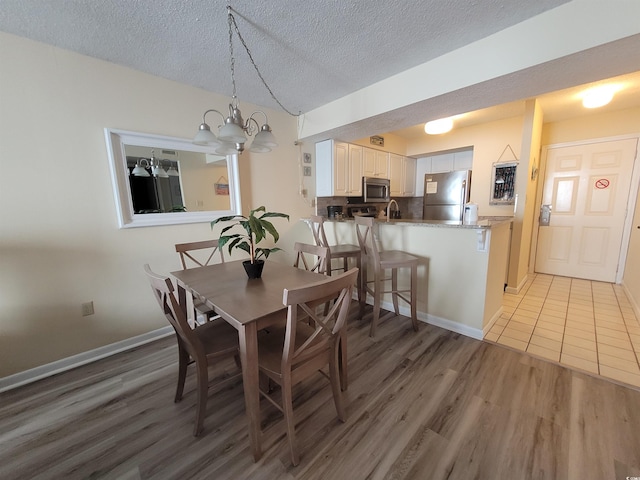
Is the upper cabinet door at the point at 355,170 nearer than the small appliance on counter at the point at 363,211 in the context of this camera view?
Yes

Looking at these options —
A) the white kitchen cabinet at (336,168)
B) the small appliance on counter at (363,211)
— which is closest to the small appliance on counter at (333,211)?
the white kitchen cabinet at (336,168)

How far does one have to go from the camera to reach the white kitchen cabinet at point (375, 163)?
4.07 m

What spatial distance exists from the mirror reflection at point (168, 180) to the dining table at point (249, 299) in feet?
2.85

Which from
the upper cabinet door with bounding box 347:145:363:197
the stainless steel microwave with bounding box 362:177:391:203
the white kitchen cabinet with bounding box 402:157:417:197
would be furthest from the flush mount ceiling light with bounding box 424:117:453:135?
the white kitchen cabinet with bounding box 402:157:417:197

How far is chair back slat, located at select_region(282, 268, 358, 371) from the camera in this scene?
1052 millimetres

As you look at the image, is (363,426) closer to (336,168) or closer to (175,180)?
(175,180)

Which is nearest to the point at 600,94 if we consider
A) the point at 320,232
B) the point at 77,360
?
the point at 320,232

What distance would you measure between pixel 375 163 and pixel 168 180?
125 inches

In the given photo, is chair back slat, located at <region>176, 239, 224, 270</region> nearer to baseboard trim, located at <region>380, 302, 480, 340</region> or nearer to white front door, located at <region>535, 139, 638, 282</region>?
baseboard trim, located at <region>380, 302, 480, 340</region>

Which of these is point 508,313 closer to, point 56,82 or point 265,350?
point 265,350

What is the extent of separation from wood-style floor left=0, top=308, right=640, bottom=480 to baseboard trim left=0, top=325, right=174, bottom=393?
0.24ft

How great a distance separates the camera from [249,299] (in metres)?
1.36

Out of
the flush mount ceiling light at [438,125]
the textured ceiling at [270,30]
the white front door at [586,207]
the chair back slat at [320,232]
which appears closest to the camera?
the textured ceiling at [270,30]

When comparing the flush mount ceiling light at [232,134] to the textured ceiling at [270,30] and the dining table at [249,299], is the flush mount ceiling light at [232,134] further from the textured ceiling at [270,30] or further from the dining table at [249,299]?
the dining table at [249,299]
